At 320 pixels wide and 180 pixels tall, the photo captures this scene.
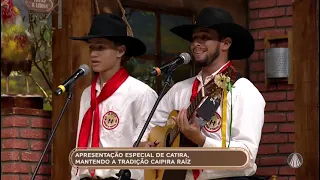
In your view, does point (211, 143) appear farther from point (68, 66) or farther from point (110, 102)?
point (68, 66)

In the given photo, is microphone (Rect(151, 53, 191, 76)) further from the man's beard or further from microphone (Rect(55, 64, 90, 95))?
microphone (Rect(55, 64, 90, 95))

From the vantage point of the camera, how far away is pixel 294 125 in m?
7.30

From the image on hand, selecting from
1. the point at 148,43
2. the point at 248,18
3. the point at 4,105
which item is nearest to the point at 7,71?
the point at 4,105

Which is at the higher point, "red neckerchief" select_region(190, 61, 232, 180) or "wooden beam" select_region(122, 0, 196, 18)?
"wooden beam" select_region(122, 0, 196, 18)

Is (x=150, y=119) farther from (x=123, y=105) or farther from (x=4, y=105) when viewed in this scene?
(x=4, y=105)

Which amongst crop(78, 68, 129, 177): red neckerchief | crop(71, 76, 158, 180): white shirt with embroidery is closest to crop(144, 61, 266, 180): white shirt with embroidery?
crop(71, 76, 158, 180): white shirt with embroidery

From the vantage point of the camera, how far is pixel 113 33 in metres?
6.40

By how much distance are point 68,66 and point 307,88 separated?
64.2 inches

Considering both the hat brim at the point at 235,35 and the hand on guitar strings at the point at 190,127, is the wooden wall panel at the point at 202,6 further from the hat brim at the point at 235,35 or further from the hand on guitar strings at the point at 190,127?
the hand on guitar strings at the point at 190,127

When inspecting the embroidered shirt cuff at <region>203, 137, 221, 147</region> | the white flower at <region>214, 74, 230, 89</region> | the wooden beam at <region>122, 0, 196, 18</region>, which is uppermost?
the wooden beam at <region>122, 0, 196, 18</region>

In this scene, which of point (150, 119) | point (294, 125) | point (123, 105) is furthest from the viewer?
point (294, 125)

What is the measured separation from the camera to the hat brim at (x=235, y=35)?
605 centimetres

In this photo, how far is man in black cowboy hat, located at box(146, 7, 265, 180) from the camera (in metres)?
5.75

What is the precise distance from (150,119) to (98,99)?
728 mm
